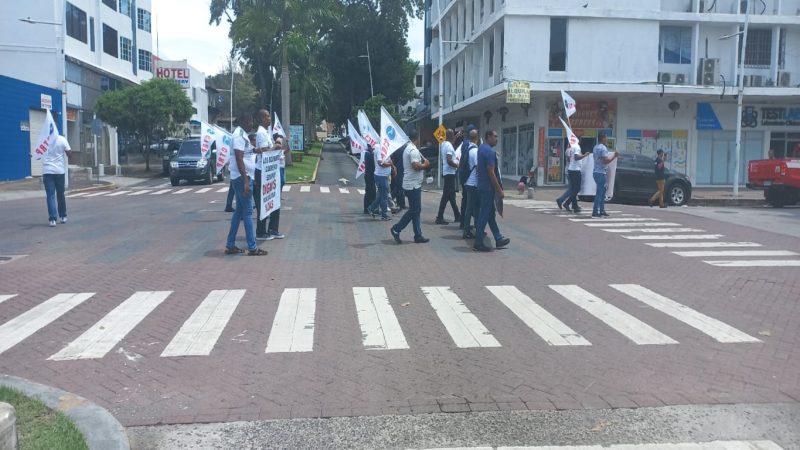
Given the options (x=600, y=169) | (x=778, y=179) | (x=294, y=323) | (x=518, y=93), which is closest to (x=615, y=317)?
(x=294, y=323)

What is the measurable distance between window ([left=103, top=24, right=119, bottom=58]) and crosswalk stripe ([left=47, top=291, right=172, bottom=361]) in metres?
42.8

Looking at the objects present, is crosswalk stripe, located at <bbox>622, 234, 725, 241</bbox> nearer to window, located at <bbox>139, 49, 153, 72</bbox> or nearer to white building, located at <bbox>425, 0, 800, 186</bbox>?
white building, located at <bbox>425, 0, 800, 186</bbox>

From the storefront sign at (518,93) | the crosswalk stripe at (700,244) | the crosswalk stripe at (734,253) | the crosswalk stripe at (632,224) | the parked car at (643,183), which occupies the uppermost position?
the storefront sign at (518,93)

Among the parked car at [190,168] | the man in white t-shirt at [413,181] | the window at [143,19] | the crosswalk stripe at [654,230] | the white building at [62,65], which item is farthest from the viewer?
the window at [143,19]

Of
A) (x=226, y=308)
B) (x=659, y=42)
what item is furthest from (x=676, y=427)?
(x=659, y=42)

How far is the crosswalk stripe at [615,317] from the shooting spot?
23.4 ft

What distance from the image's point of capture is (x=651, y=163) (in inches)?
896

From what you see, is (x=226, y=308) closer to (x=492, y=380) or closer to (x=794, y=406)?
(x=492, y=380)

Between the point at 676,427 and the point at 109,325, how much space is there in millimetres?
5386

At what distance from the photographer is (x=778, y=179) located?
73.6 feet

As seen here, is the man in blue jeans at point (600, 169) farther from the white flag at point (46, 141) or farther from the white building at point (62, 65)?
the white building at point (62, 65)

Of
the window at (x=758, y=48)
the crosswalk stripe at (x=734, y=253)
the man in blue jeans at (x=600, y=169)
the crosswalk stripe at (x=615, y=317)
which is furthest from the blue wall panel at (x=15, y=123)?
the window at (x=758, y=48)

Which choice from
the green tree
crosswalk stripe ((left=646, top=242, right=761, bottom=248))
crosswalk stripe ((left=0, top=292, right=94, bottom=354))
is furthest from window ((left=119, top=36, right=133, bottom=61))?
crosswalk stripe ((left=0, top=292, right=94, bottom=354))

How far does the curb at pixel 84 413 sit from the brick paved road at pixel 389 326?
19cm
